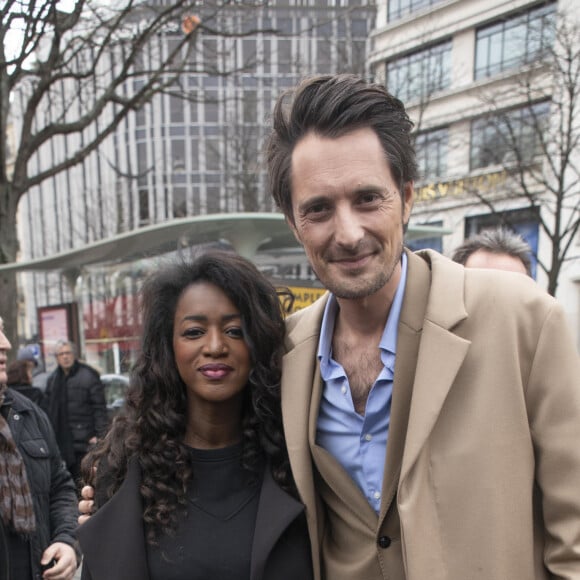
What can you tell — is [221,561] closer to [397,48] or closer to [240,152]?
[240,152]

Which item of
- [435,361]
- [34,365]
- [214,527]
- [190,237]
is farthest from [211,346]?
[34,365]

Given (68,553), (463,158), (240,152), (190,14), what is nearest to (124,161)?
(240,152)

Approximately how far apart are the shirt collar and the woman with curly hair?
19 cm

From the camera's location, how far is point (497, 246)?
3.31 meters

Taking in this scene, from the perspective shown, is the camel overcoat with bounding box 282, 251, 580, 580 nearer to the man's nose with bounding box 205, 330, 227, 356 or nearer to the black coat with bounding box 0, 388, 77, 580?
the man's nose with bounding box 205, 330, 227, 356

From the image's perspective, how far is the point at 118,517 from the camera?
176 centimetres

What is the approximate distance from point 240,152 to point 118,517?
14.4m

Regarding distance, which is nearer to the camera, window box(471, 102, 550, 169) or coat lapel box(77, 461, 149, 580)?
coat lapel box(77, 461, 149, 580)

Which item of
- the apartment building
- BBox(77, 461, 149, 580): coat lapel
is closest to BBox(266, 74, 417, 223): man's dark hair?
BBox(77, 461, 149, 580): coat lapel

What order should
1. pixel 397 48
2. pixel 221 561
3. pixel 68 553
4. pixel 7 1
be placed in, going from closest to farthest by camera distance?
pixel 221 561, pixel 68 553, pixel 7 1, pixel 397 48

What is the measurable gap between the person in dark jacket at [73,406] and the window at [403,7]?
1862cm

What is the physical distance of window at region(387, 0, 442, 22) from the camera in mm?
19375

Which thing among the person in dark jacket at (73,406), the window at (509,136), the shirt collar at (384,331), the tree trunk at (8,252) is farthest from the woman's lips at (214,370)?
the window at (509,136)

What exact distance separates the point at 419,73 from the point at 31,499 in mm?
11791
